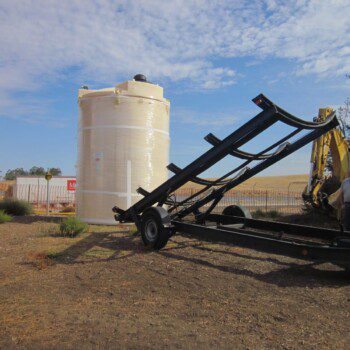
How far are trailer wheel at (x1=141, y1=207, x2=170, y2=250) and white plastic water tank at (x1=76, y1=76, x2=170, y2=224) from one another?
448cm

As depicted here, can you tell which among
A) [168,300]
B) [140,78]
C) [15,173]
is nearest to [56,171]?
[15,173]

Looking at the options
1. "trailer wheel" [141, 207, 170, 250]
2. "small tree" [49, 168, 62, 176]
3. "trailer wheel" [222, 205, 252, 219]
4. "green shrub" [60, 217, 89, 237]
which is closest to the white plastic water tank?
"green shrub" [60, 217, 89, 237]

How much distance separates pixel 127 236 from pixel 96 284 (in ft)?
16.2

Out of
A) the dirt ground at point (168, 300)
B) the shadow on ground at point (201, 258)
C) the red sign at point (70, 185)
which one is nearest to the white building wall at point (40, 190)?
the red sign at point (70, 185)

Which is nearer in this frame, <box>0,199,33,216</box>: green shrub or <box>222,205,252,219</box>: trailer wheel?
<box>222,205,252,219</box>: trailer wheel

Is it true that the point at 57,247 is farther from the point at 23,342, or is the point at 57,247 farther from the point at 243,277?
the point at 23,342

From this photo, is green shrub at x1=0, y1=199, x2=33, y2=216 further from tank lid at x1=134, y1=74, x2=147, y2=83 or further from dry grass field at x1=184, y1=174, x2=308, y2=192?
dry grass field at x1=184, y1=174, x2=308, y2=192

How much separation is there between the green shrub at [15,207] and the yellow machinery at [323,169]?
11.7 metres

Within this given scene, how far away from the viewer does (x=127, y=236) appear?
11.4 m

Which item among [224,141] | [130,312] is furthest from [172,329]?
[224,141]

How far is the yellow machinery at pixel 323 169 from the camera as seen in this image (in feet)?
49.9

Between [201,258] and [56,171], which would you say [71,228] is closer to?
A: [201,258]

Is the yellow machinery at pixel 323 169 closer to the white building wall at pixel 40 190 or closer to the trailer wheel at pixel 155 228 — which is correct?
the trailer wheel at pixel 155 228

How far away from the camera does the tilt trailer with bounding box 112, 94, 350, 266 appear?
6977 millimetres
